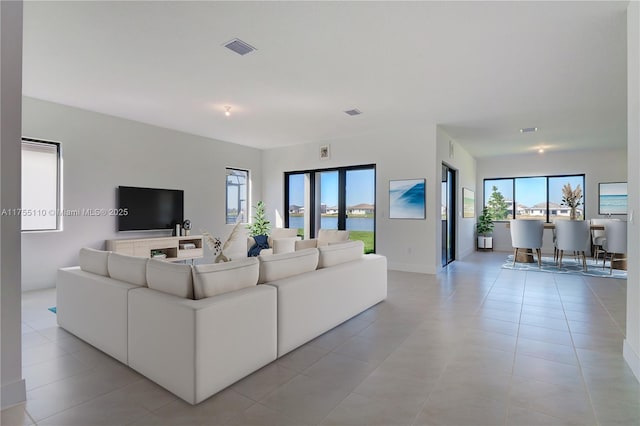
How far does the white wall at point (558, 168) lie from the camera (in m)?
7.99

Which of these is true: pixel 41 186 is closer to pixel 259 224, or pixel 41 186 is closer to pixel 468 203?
pixel 259 224

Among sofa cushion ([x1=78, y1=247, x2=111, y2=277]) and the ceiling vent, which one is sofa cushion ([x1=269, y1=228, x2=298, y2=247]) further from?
the ceiling vent

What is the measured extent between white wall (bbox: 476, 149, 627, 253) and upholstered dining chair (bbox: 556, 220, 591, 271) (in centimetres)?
294

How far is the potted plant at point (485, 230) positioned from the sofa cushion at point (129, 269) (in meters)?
9.33

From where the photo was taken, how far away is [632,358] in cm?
229

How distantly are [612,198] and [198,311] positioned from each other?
33.5 ft

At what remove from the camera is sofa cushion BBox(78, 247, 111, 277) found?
2719 mm

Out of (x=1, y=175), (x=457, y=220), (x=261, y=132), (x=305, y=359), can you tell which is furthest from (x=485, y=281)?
(x=1, y=175)

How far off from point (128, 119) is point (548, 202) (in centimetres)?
1029

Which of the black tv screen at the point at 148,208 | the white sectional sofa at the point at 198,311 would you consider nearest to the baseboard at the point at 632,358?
the white sectional sofa at the point at 198,311

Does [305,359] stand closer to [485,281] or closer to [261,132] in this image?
[485,281]

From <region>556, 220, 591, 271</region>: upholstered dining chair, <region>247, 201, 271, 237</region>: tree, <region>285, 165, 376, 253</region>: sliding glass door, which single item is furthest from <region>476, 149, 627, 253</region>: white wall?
<region>247, 201, 271, 237</region>: tree

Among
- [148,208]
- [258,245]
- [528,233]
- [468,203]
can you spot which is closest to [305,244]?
[258,245]

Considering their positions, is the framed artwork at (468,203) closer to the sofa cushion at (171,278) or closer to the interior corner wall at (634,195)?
the interior corner wall at (634,195)
